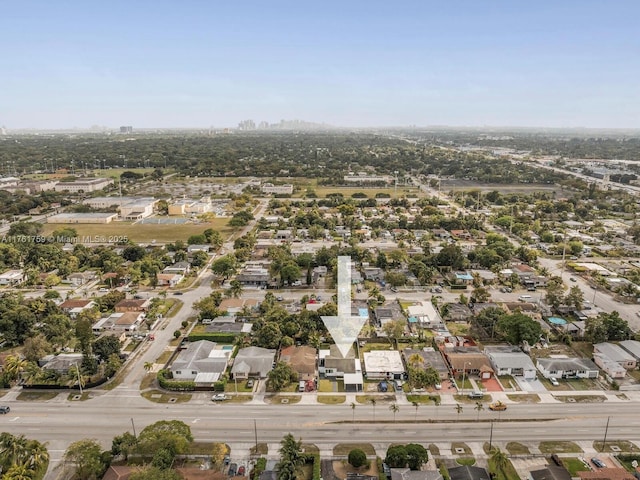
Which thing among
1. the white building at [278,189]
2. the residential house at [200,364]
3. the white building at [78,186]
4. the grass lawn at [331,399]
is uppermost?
the white building at [78,186]

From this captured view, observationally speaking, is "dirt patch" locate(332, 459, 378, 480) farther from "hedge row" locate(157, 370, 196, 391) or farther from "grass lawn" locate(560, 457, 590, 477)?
"hedge row" locate(157, 370, 196, 391)

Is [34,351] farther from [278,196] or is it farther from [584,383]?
[278,196]

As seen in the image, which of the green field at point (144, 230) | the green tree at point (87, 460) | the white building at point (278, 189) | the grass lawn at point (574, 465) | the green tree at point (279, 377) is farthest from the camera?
the white building at point (278, 189)

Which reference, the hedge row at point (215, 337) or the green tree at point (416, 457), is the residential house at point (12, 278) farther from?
the green tree at point (416, 457)

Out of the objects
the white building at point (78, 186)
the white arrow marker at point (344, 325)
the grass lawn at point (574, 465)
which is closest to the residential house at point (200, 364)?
the white arrow marker at point (344, 325)

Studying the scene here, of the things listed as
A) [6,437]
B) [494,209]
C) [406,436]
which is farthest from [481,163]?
[6,437]

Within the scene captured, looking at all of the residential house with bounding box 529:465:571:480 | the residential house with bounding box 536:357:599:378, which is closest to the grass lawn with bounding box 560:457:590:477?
the residential house with bounding box 529:465:571:480
